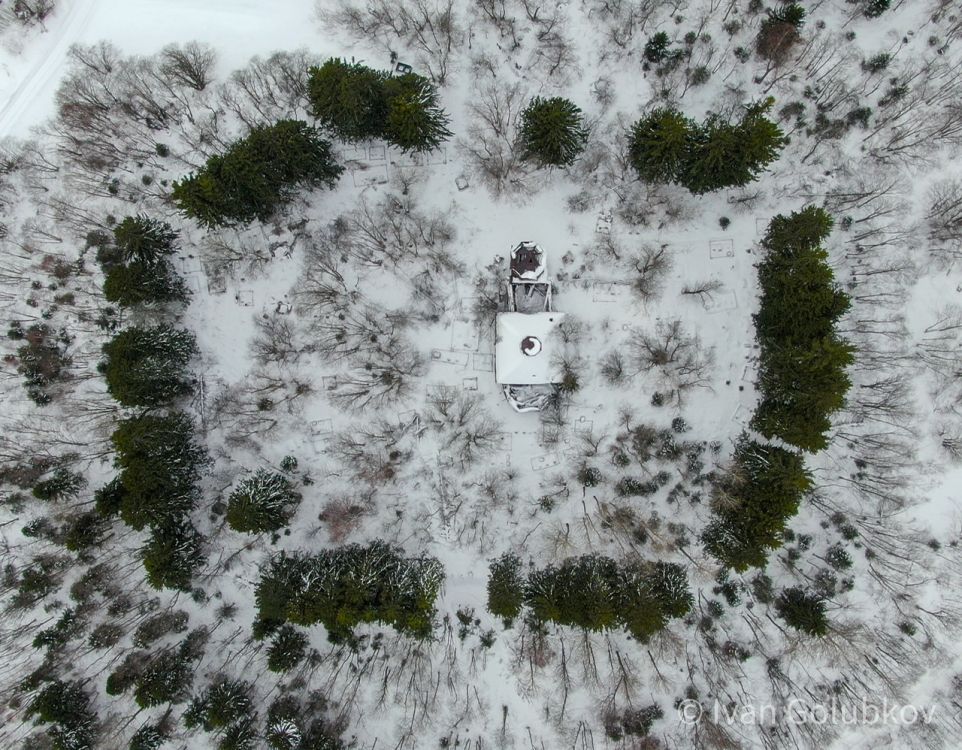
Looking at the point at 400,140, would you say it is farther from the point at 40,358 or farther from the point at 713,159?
the point at 40,358

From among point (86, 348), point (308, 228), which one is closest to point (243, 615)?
point (86, 348)

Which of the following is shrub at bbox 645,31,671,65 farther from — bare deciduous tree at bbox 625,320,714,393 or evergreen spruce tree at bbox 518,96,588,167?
bare deciduous tree at bbox 625,320,714,393

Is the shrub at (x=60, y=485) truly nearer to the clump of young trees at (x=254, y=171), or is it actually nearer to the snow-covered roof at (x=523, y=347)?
the clump of young trees at (x=254, y=171)

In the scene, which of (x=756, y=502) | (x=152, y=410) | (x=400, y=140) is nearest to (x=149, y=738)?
(x=152, y=410)

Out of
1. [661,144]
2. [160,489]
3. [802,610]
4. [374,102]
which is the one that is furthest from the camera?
[802,610]

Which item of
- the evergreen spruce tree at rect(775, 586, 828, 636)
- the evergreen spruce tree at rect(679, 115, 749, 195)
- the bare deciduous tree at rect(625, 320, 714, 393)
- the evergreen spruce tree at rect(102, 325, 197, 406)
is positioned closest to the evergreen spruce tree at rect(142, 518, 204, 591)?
the evergreen spruce tree at rect(102, 325, 197, 406)

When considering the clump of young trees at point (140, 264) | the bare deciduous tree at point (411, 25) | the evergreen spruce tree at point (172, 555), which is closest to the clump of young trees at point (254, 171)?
the clump of young trees at point (140, 264)
